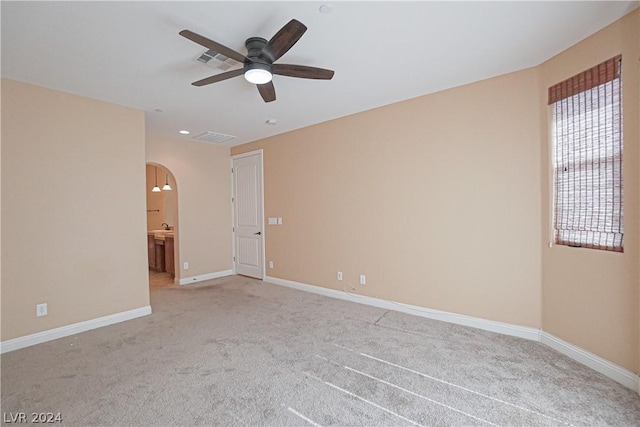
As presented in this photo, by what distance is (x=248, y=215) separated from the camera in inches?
217

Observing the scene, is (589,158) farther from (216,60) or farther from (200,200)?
(200,200)

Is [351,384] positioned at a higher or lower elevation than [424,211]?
lower

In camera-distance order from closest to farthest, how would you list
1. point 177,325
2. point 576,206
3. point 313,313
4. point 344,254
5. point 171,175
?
point 576,206 < point 177,325 < point 313,313 < point 344,254 < point 171,175

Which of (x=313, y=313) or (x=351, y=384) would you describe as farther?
(x=313, y=313)

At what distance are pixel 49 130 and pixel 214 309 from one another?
264 cm

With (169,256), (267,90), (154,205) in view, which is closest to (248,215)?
(169,256)

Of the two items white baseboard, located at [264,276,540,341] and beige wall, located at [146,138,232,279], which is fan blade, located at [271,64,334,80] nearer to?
white baseboard, located at [264,276,540,341]

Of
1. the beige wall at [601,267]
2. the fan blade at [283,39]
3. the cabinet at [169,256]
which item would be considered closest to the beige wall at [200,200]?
the cabinet at [169,256]

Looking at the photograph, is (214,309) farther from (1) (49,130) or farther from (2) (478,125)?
(2) (478,125)

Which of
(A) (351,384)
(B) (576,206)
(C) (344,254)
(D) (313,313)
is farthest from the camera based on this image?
(C) (344,254)

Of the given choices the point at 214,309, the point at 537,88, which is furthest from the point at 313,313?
the point at 537,88

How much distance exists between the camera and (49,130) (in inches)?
116

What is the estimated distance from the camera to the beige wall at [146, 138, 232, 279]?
4965 millimetres

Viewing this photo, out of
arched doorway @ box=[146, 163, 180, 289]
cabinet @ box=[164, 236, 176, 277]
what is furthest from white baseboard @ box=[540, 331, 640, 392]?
cabinet @ box=[164, 236, 176, 277]
